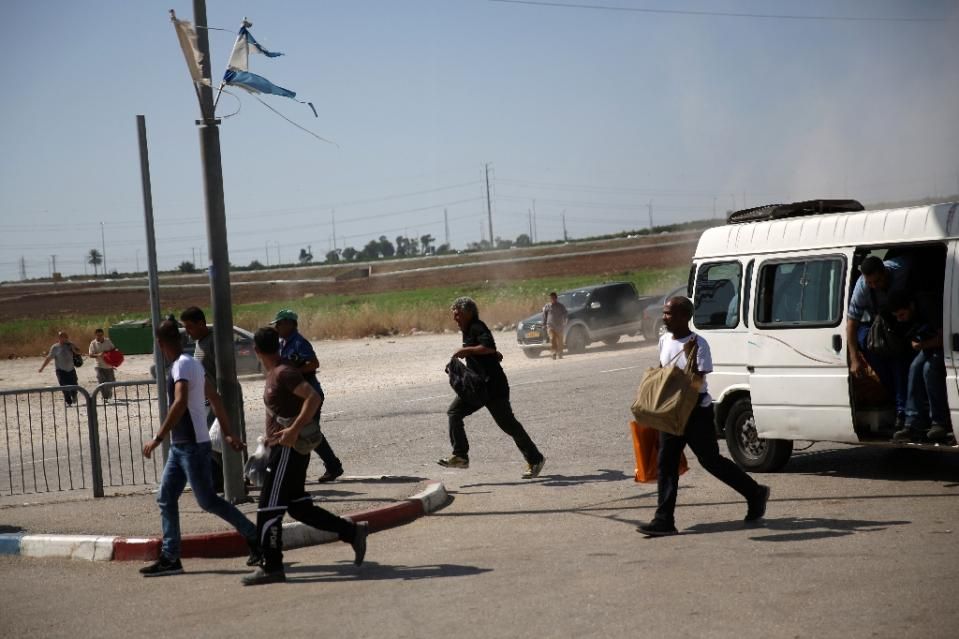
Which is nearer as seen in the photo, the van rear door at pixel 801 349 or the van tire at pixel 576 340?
the van rear door at pixel 801 349

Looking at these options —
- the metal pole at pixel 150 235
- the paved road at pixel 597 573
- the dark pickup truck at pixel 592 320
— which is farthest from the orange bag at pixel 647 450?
the dark pickup truck at pixel 592 320

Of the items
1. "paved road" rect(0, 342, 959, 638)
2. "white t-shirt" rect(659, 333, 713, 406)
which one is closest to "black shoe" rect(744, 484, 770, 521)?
"paved road" rect(0, 342, 959, 638)

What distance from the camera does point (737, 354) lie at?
11.1 metres

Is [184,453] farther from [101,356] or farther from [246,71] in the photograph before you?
[101,356]

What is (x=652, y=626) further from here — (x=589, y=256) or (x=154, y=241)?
(x=589, y=256)

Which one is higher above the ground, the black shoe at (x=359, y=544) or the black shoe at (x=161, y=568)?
the black shoe at (x=359, y=544)

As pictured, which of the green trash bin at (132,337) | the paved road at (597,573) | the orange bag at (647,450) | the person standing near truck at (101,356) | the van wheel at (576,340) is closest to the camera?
the paved road at (597,573)

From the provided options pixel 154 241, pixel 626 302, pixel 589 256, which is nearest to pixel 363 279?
pixel 589 256

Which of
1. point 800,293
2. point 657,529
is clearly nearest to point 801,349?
point 800,293

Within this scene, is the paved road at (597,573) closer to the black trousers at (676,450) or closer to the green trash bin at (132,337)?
the black trousers at (676,450)

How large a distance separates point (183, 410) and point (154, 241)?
3.41 metres

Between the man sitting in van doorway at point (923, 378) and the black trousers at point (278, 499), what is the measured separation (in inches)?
201

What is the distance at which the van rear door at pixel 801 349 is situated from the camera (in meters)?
10.1

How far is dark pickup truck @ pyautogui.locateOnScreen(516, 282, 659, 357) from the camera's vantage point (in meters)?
32.7
